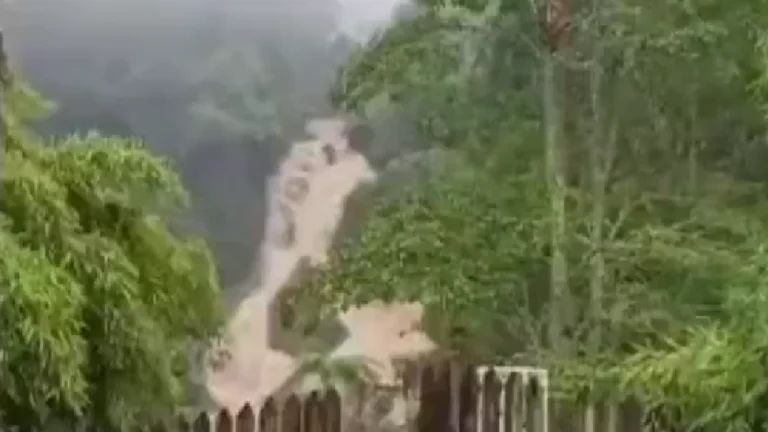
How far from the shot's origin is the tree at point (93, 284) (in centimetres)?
142

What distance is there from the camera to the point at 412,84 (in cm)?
155

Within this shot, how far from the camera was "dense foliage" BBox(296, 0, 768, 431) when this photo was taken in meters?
1.52

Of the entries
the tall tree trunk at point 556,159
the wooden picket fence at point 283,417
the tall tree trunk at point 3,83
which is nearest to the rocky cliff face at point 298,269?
the wooden picket fence at point 283,417

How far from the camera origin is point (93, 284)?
4.79 feet

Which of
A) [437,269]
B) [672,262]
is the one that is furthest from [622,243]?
[437,269]

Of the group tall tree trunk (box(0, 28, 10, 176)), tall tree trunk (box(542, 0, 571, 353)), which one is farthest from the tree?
tall tree trunk (box(542, 0, 571, 353))

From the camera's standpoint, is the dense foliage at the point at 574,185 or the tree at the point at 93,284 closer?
the tree at the point at 93,284

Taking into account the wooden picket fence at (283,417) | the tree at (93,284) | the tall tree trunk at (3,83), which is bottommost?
the wooden picket fence at (283,417)

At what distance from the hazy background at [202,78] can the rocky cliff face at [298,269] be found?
0.08ft

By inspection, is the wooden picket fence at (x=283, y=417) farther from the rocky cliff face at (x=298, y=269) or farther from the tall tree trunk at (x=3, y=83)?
the tall tree trunk at (x=3, y=83)

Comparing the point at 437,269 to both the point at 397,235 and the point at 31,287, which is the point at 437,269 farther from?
the point at 31,287

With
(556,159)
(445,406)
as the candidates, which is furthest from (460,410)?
(556,159)

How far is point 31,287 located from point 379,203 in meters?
0.39

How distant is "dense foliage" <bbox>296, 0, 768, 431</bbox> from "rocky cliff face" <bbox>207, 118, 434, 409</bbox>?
0.09ft
